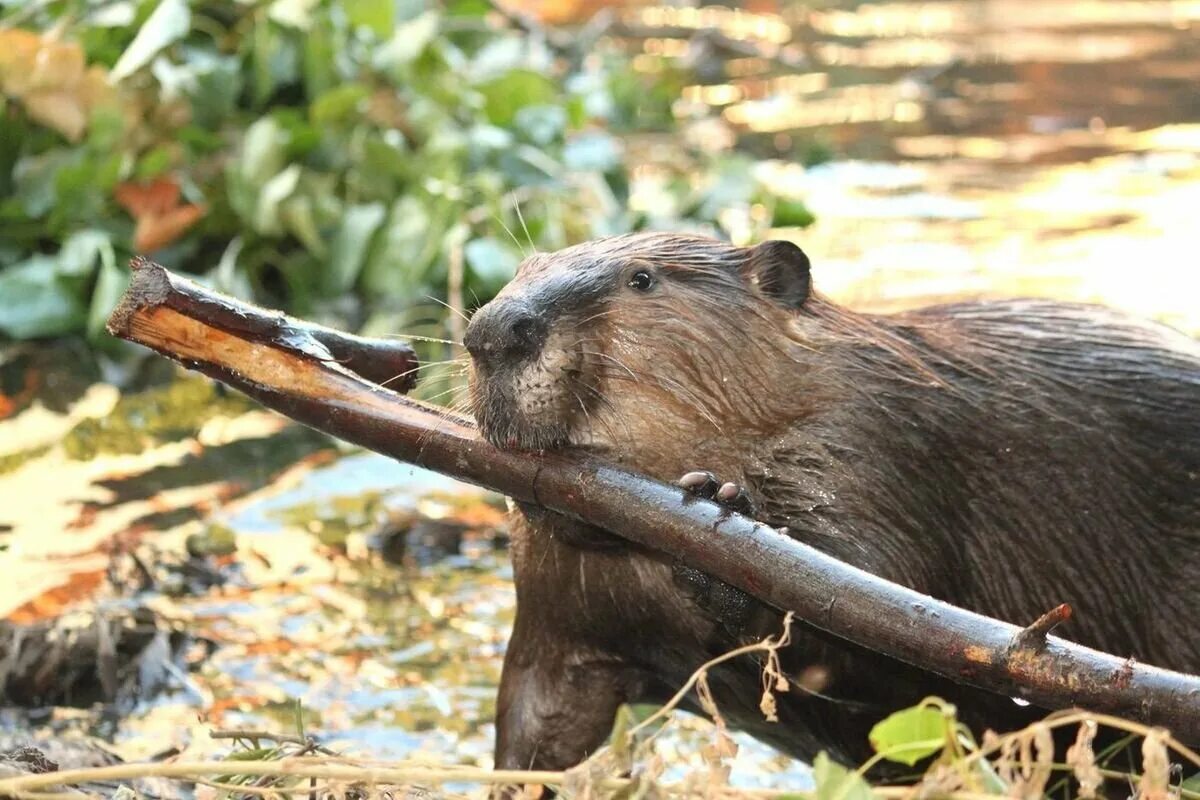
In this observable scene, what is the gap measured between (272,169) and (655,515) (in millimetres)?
4879

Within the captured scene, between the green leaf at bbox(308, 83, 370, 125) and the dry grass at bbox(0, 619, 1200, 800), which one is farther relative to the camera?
the green leaf at bbox(308, 83, 370, 125)

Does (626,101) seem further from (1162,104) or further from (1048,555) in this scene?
(1048,555)

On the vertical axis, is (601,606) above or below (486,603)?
above

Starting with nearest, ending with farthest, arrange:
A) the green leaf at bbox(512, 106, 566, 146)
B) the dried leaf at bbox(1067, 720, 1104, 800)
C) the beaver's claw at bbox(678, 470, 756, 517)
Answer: the dried leaf at bbox(1067, 720, 1104, 800) → the beaver's claw at bbox(678, 470, 756, 517) → the green leaf at bbox(512, 106, 566, 146)

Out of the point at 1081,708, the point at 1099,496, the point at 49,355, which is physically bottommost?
the point at 49,355

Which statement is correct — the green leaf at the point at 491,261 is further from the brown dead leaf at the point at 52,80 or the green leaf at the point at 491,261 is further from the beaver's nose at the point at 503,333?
the beaver's nose at the point at 503,333

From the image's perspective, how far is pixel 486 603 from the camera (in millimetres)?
4949

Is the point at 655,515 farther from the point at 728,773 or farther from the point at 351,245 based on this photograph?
the point at 351,245

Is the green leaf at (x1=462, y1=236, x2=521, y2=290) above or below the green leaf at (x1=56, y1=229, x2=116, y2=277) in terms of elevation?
above

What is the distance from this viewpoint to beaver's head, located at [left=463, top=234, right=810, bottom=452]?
311 cm

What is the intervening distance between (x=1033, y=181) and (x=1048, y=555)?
19.4ft

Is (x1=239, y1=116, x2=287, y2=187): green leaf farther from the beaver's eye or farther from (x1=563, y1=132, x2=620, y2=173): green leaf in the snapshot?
the beaver's eye

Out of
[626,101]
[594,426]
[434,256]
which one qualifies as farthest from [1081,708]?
[626,101]

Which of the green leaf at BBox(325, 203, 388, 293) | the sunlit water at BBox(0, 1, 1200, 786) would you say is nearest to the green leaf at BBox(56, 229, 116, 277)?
the sunlit water at BBox(0, 1, 1200, 786)
